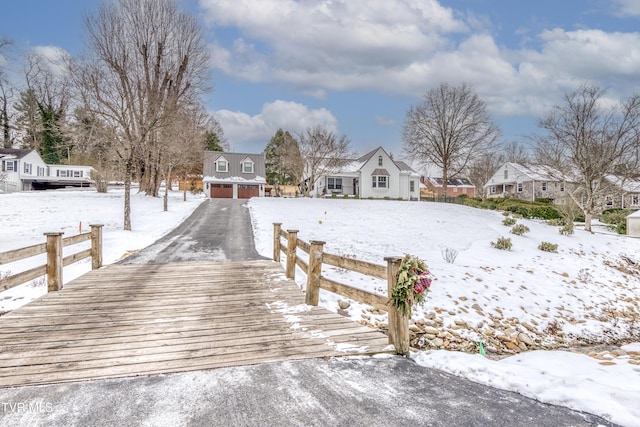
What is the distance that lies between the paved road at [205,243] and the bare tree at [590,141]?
761 inches

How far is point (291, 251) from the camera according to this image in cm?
723

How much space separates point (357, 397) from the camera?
9.77 feet

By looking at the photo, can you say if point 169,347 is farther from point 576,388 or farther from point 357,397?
point 576,388

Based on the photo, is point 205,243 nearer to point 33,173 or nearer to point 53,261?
point 53,261

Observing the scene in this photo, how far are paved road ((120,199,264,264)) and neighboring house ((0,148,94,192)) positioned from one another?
26713 millimetres

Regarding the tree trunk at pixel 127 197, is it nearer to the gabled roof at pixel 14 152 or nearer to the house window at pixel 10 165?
the house window at pixel 10 165

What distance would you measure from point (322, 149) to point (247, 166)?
10.8 meters

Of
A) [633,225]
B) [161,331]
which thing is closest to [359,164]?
[633,225]

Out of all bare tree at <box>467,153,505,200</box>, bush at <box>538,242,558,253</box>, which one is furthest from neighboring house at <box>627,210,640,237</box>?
bare tree at <box>467,153,505,200</box>

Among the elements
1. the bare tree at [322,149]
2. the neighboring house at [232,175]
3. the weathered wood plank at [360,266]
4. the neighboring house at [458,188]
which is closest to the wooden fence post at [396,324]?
the weathered wood plank at [360,266]

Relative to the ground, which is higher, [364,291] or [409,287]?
[409,287]

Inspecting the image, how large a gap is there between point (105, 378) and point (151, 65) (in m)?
21.4

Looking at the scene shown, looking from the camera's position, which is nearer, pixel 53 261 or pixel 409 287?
pixel 409 287

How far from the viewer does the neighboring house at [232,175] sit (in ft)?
124
